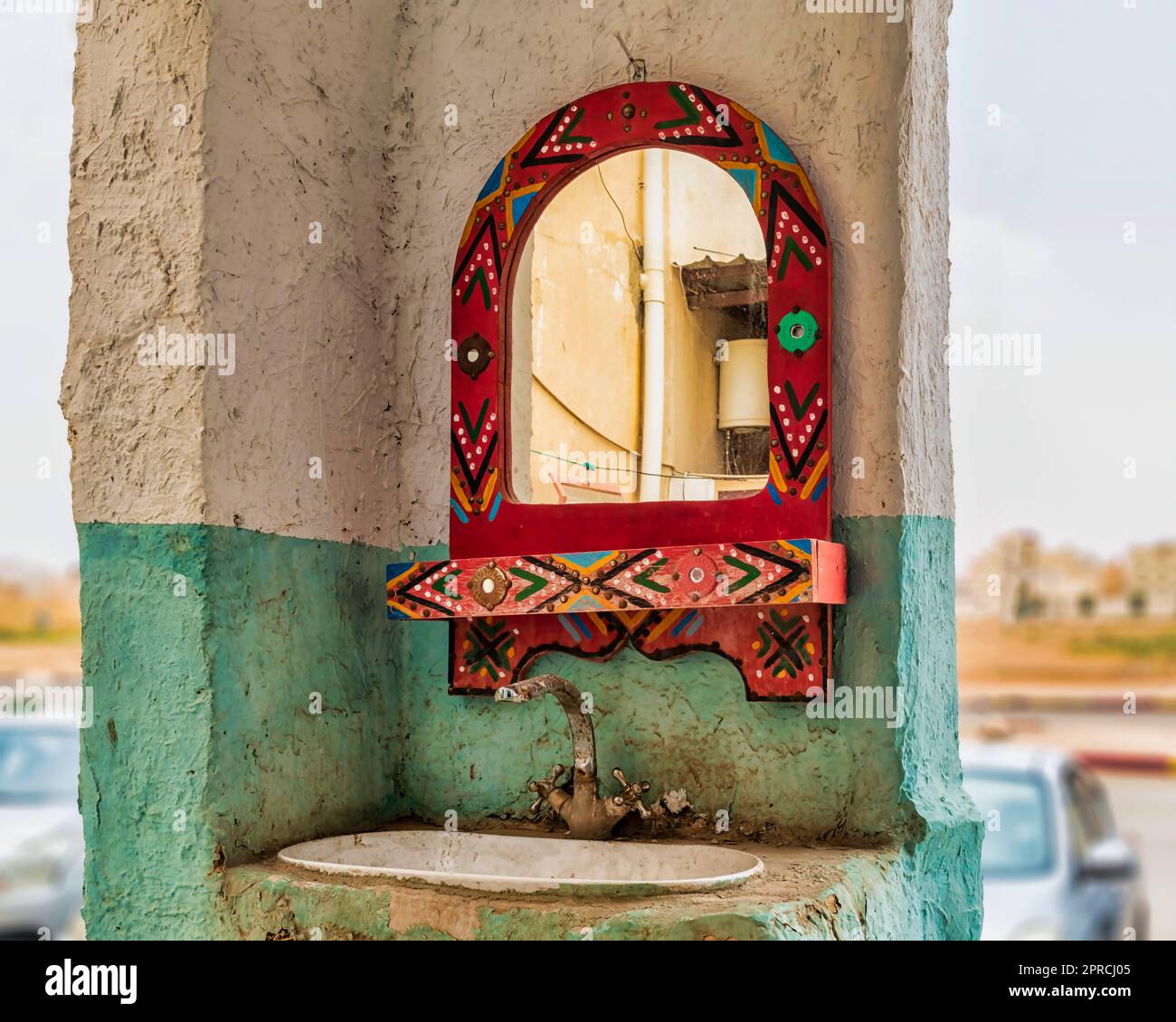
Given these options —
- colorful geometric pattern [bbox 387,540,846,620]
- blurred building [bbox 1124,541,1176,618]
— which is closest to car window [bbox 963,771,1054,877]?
blurred building [bbox 1124,541,1176,618]

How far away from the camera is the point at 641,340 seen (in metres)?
1.56

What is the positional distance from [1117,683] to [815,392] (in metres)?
0.61

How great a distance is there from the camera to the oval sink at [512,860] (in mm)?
1275

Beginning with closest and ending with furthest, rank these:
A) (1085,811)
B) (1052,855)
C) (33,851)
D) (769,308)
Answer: (769,308), (33,851), (1052,855), (1085,811)

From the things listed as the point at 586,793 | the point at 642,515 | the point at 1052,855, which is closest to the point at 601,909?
the point at 586,793

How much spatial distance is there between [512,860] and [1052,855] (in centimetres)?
175

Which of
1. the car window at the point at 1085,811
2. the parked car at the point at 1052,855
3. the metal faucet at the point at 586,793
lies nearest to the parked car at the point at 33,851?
the metal faucet at the point at 586,793

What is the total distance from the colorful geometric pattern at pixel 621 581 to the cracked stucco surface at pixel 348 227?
0.13m

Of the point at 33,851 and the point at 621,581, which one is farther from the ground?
the point at 621,581

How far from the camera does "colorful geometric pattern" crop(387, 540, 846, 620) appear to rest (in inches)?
53.4

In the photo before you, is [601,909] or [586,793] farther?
[586,793]

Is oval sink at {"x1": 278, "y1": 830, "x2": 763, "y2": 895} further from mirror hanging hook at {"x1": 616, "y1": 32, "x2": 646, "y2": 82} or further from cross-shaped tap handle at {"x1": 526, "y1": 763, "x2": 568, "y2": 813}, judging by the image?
mirror hanging hook at {"x1": 616, "y1": 32, "x2": 646, "y2": 82}

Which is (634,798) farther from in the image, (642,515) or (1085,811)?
(1085,811)

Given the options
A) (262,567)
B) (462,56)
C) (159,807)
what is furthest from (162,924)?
(462,56)
